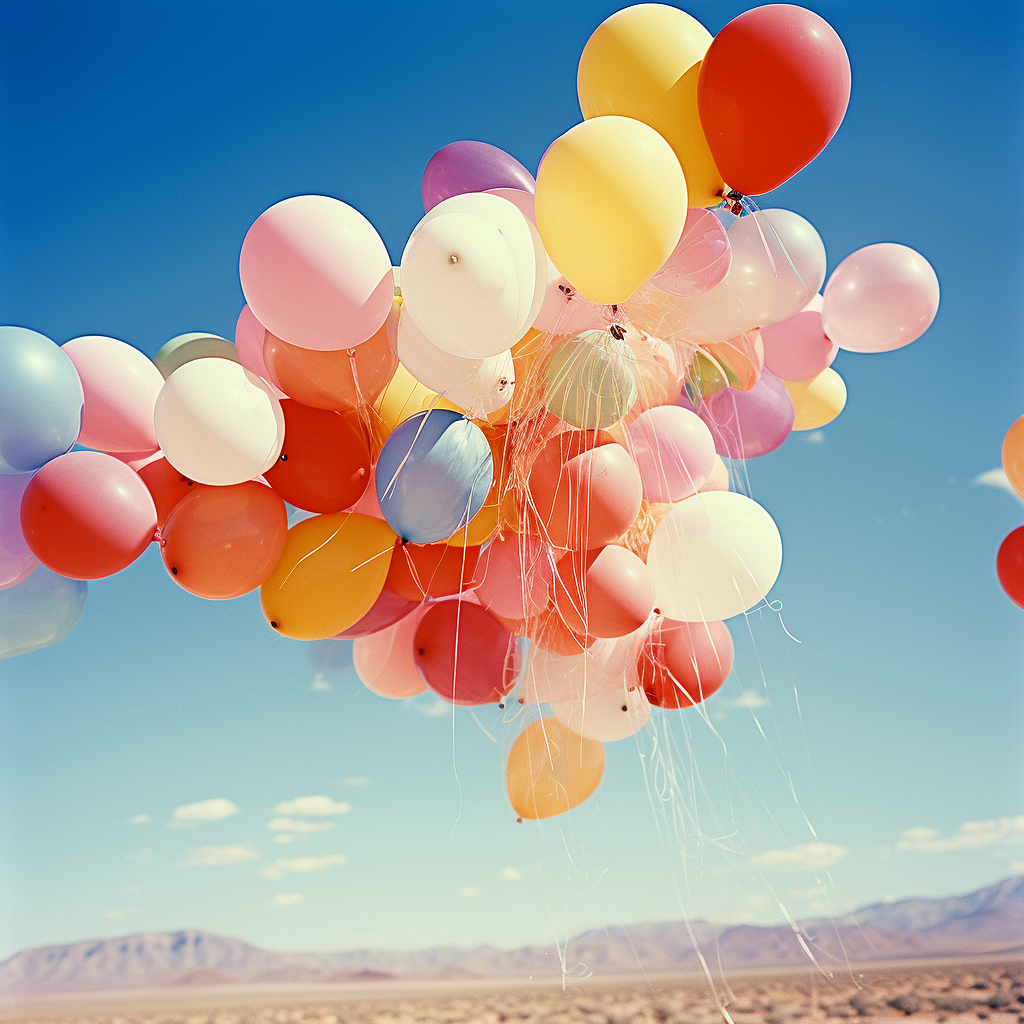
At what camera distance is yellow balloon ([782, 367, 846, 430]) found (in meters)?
2.78

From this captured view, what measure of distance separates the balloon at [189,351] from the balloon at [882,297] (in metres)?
1.85

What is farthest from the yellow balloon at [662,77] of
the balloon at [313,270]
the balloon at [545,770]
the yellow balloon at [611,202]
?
the balloon at [545,770]

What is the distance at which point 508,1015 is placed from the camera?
9.39 m


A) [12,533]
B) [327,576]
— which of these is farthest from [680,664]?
[12,533]

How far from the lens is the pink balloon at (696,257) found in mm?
1891

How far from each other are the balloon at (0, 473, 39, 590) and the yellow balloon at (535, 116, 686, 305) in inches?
57.8

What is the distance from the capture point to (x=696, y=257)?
75.0 inches

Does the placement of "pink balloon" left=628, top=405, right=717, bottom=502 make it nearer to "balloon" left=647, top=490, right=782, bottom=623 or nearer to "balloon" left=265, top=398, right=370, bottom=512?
"balloon" left=647, top=490, right=782, bottom=623

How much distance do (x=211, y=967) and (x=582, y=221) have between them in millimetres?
14901

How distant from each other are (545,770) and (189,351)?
1620 millimetres

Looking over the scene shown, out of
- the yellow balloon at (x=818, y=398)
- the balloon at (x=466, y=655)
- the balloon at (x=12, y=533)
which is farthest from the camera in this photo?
the yellow balloon at (x=818, y=398)

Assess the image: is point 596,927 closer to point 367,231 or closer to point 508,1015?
point 367,231

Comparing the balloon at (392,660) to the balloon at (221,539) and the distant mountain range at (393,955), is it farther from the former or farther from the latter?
the distant mountain range at (393,955)

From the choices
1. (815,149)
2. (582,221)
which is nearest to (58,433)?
(582,221)
